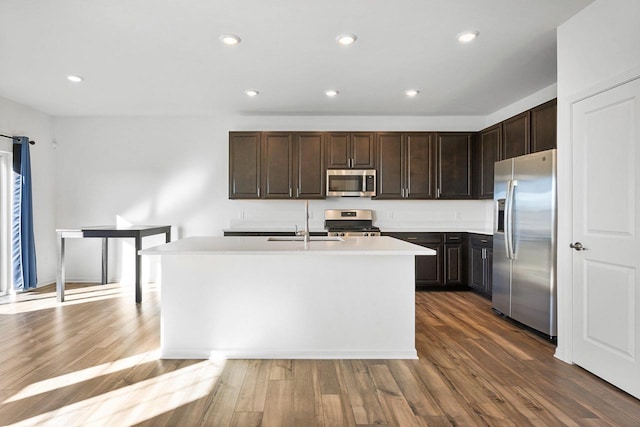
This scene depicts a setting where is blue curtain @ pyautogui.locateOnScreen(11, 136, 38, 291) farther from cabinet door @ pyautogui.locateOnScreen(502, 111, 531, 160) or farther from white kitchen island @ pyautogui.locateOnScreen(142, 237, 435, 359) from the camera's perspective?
cabinet door @ pyautogui.locateOnScreen(502, 111, 531, 160)

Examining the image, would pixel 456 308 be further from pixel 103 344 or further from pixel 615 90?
pixel 103 344

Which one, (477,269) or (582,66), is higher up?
(582,66)

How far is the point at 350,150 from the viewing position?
17.6 feet

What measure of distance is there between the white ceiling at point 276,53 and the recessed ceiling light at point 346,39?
0.20ft

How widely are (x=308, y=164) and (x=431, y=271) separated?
2.23 m

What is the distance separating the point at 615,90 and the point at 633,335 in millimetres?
1494

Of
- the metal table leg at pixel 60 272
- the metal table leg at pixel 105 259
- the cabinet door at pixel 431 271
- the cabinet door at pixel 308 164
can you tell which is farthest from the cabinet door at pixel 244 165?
the cabinet door at pixel 431 271

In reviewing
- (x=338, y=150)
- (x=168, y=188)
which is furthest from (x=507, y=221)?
(x=168, y=188)

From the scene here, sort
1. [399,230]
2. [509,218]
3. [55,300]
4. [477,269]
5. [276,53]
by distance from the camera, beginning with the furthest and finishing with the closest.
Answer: [399,230]
[477,269]
[55,300]
[509,218]
[276,53]

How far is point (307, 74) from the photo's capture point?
3.92m

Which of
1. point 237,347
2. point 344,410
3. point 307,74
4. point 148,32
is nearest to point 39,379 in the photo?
point 237,347

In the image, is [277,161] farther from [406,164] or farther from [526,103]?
[526,103]

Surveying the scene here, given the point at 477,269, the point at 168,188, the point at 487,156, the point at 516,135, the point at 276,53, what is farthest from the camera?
the point at 168,188

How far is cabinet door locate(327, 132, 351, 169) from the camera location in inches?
211
